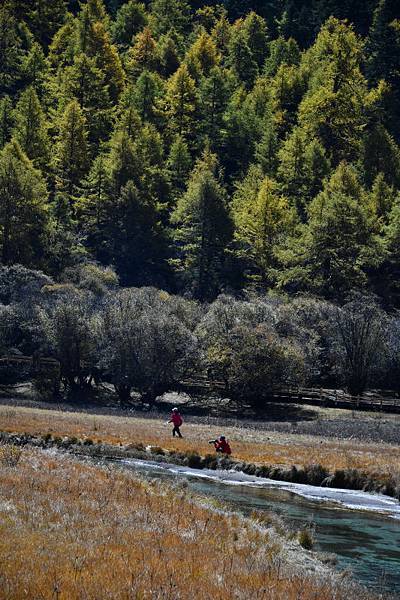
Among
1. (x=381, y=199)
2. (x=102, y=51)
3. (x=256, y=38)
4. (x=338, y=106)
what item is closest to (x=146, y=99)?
(x=102, y=51)

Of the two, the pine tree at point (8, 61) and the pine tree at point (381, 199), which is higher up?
the pine tree at point (8, 61)

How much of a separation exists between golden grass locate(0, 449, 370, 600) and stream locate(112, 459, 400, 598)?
1.99m

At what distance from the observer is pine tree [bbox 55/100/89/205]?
10569cm

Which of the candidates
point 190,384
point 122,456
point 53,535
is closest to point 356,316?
point 190,384

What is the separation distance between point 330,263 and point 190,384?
25125 millimetres

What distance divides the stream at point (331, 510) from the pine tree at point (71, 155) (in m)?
78.3

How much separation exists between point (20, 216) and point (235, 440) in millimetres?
54373

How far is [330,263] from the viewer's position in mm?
82562

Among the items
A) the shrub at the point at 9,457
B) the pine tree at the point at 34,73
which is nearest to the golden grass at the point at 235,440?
the shrub at the point at 9,457

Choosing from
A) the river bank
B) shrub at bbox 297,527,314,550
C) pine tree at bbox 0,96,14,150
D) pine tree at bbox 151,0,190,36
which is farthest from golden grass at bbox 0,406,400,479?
pine tree at bbox 151,0,190,36

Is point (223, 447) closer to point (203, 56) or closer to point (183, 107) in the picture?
point (183, 107)

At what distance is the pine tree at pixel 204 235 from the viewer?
91.8 m

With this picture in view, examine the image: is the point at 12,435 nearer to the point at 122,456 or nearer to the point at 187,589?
the point at 122,456

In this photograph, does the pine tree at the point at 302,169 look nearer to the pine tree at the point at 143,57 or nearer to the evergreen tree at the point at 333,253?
the evergreen tree at the point at 333,253
